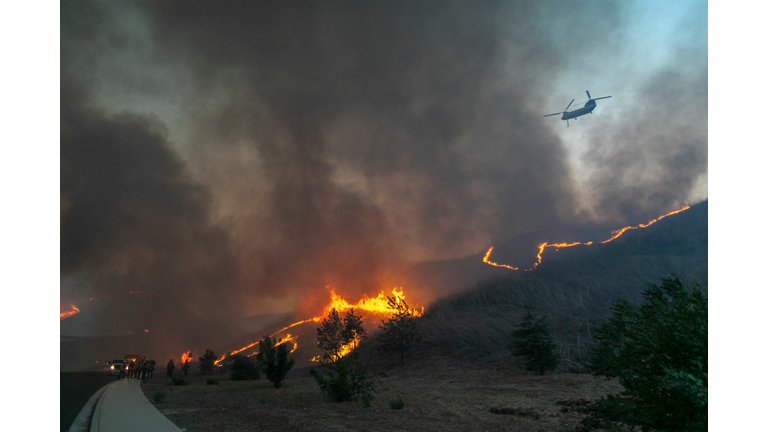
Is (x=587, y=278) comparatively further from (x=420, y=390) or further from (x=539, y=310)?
(x=420, y=390)

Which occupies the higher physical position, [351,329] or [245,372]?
[351,329]

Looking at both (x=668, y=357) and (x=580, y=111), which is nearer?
(x=668, y=357)

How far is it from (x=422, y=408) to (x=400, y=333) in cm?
1280

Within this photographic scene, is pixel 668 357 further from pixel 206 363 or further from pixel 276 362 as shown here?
pixel 206 363

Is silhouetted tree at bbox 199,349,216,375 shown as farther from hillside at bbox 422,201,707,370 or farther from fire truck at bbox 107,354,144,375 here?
hillside at bbox 422,201,707,370

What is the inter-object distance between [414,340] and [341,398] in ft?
42.4

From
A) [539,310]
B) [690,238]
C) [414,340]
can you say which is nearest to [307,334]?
[414,340]

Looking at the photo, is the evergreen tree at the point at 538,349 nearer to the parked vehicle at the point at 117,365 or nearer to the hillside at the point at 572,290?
the hillside at the point at 572,290

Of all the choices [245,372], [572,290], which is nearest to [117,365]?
[245,372]

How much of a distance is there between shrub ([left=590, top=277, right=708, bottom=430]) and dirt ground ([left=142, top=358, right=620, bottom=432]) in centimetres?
293

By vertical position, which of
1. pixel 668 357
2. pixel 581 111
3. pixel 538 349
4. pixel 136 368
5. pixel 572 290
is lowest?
pixel 136 368

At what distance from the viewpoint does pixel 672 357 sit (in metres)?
4.70

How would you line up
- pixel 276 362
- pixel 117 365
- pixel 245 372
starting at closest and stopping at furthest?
pixel 276 362 < pixel 245 372 < pixel 117 365

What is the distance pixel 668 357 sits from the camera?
14.9 feet
